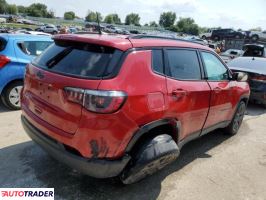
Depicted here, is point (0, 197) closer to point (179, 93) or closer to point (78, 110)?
point (78, 110)

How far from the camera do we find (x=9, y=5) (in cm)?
13288

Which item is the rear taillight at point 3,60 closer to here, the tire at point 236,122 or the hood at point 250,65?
the tire at point 236,122

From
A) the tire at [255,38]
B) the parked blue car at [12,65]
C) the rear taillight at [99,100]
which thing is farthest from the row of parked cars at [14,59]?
the tire at [255,38]

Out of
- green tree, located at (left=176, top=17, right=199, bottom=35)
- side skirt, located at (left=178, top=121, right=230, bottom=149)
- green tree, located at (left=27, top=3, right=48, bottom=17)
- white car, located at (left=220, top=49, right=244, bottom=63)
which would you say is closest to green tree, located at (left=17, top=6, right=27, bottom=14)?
green tree, located at (left=27, top=3, right=48, bottom=17)

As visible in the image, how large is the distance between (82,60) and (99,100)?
561 millimetres

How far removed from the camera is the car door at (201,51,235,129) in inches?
170

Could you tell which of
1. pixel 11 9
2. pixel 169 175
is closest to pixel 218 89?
pixel 169 175

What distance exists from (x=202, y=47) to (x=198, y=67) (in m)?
0.41

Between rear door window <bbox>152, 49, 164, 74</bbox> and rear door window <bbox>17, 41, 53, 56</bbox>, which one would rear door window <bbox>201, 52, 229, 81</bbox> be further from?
rear door window <bbox>17, 41, 53, 56</bbox>

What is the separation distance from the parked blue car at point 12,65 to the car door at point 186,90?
365 centimetres

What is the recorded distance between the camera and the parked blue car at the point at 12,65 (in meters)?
5.87

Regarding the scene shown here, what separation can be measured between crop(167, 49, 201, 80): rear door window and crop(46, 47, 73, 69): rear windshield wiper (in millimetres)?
1158

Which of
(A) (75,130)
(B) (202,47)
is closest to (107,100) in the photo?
(A) (75,130)

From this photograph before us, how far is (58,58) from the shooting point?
3.28 meters
